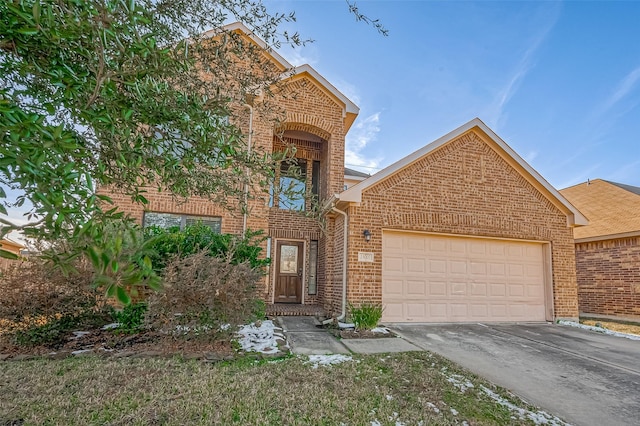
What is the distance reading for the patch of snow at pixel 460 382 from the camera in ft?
14.3

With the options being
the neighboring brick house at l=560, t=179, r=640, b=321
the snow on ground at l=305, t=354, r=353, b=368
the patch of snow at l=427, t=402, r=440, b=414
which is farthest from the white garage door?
the patch of snow at l=427, t=402, r=440, b=414

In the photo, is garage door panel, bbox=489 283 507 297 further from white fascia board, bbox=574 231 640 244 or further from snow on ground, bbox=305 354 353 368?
snow on ground, bbox=305 354 353 368

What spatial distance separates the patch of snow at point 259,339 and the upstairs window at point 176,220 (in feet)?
10.3

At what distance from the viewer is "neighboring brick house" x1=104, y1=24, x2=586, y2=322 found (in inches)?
325

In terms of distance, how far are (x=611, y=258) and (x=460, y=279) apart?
6.67 meters

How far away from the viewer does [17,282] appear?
18.3 ft

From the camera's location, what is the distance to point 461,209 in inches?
354

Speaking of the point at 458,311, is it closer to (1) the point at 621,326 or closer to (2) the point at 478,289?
(2) the point at 478,289

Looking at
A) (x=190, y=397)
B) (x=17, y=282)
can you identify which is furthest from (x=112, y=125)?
(x=17, y=282)

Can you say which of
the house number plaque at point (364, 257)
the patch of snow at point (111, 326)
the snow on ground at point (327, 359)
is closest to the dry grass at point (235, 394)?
the snow on ground at point (327, 359)

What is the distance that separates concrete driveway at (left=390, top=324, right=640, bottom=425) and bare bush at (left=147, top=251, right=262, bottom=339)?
358 centimetres

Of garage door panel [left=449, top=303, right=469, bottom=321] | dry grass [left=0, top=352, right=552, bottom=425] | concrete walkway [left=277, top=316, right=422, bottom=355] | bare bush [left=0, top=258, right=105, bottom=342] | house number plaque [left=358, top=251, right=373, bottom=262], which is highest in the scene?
house number plaque [left=358, top=251, right=373, bottom=262]

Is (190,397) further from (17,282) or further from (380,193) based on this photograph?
(380,193)

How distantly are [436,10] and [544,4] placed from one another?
3190 mm
